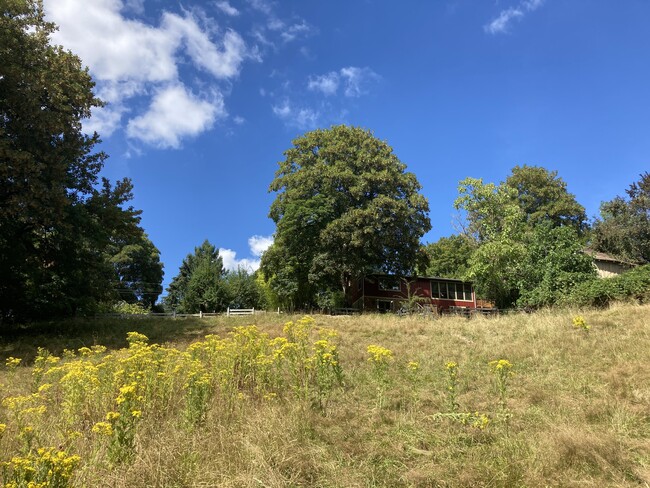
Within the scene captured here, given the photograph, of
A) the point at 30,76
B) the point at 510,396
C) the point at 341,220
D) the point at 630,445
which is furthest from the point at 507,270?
the point at 30,76

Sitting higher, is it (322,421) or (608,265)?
(608,265)

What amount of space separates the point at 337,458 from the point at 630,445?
323 centimetres

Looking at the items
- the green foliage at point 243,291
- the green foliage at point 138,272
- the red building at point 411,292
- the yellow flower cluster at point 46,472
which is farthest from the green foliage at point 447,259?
the yellow flower cluster at point 46,472

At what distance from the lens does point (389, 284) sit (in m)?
39.2

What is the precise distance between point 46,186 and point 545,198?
45621mm

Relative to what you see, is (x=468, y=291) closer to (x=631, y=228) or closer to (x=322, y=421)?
(x=631, y=228)

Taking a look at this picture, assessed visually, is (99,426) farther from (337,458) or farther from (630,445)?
(630,445)

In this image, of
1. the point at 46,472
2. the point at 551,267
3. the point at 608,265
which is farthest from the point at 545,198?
the point at 46,472

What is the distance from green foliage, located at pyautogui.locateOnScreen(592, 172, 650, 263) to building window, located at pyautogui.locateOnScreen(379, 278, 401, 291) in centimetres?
1795

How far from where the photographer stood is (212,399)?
5797 mm

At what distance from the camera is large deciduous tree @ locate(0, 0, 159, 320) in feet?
53.3

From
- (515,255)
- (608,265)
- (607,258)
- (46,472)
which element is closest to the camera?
(46,472)

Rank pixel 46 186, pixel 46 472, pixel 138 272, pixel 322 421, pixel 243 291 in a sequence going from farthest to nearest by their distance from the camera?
pixel 138 272
pixel 243 291
pixel 46 186
pixel 322 421
pixel 46 472

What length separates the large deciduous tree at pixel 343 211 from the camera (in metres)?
28.6
